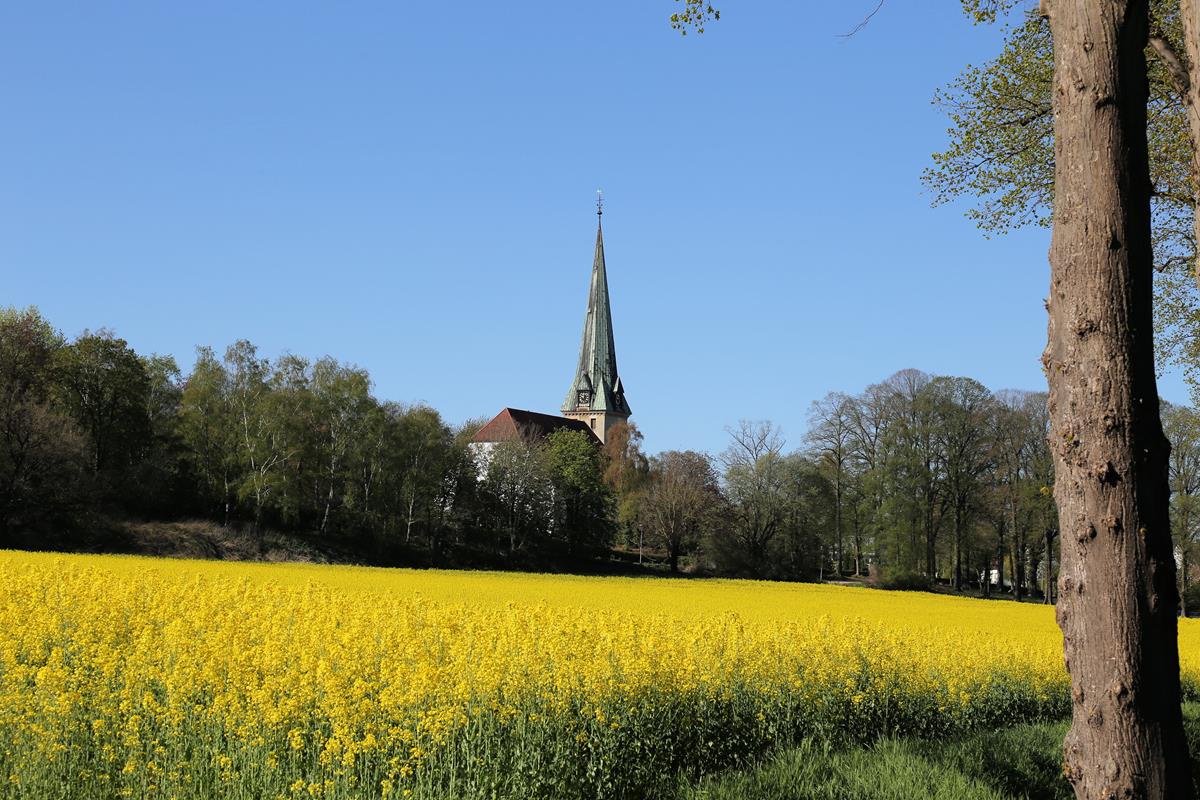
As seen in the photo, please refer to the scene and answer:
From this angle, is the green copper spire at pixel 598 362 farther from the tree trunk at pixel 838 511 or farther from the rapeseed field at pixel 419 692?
the rapeseed field at pixel 419 692

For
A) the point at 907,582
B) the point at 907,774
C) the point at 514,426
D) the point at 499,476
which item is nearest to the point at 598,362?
the point at 514,426

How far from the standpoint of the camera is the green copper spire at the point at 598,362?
13300 centimetres

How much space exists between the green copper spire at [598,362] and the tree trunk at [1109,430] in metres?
127

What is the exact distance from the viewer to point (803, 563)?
66500 millimetres

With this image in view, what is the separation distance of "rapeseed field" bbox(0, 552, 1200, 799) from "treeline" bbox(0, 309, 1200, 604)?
34.4 meters

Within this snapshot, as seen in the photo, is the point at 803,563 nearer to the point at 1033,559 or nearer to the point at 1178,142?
the point at 1033,559

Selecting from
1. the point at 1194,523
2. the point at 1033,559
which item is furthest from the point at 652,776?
the point at 1033,559

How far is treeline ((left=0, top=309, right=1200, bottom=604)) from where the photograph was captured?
157 feet

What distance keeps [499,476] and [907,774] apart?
60.4 m

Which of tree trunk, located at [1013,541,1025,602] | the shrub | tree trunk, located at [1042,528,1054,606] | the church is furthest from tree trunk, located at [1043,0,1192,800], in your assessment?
the church

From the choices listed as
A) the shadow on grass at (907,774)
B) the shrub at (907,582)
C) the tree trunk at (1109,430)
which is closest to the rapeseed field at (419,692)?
the shadow on grass at (907,774)

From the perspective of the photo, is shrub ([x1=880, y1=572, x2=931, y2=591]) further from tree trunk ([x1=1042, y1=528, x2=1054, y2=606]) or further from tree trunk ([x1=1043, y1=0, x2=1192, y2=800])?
tree trunk ([x1=1043, y1=0, x2=1192, y2=800])

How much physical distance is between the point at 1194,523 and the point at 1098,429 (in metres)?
52.6

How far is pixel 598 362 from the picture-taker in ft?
442
